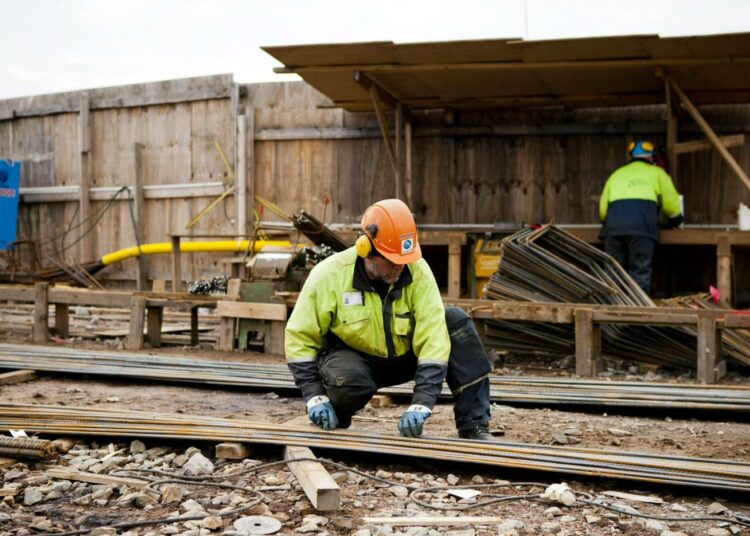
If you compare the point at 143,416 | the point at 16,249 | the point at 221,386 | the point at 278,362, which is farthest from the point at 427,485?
the point at 16,249

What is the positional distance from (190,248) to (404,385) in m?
7.27

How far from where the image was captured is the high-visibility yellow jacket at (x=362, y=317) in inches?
207

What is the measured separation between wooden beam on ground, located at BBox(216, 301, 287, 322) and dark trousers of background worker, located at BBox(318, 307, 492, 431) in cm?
445

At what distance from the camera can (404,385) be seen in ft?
24.6

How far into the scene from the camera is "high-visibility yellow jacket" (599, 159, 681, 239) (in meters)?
10.6

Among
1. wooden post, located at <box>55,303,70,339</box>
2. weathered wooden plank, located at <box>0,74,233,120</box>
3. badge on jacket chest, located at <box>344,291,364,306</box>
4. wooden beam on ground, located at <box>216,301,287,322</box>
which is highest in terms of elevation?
weathered wooden plank, located at <box>0,74,233,120</box>

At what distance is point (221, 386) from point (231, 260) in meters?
4.62

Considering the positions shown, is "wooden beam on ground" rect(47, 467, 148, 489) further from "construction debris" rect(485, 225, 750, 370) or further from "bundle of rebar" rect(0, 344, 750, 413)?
"construction debris" rect(485, 225, 750, 370)

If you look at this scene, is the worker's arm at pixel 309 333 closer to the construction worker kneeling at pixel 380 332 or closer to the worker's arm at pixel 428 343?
the construction worker kneeling at pixel 380 332

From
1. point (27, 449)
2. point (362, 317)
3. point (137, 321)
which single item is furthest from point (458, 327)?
point (137, 321)

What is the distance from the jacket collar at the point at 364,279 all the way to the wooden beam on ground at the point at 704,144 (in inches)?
258

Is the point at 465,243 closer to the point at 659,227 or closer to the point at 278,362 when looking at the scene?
the point at 659,227

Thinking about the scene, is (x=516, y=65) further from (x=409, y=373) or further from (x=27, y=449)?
(x=27, y=449)

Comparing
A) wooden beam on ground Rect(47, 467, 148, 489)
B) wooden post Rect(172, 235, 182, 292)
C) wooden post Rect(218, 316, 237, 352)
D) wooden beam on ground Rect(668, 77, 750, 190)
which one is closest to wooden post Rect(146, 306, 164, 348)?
wooden post Rect(218, 316, 237, 352)
